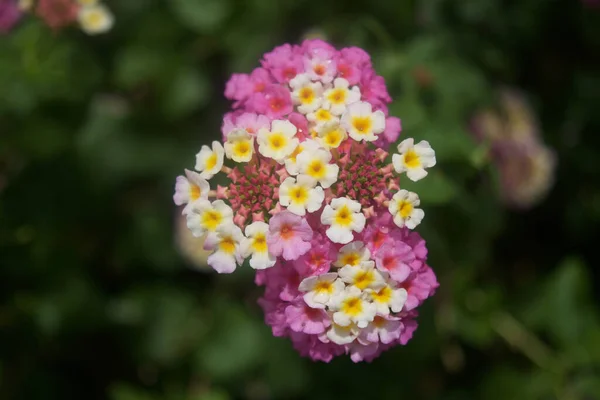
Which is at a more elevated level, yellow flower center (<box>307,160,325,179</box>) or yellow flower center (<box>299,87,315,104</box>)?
yellow flower center (<box>299,87,315,104</box>)

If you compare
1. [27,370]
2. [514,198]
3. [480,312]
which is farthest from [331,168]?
[27,370]

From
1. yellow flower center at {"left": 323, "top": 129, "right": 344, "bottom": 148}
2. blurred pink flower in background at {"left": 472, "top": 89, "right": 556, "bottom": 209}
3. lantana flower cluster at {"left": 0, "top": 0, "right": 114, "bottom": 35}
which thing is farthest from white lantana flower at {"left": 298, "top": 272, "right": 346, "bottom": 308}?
blurred pink flower in background at {"left": 472, "top": 89, "right": 556, "bottom": 209}

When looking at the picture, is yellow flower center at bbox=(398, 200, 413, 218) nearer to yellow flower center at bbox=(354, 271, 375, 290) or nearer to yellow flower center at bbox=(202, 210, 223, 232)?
yellow flower center at bbox=(354, 271, 375, 290)

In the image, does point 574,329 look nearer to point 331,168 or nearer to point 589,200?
point 589,200

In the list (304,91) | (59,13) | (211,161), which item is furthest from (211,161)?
(59,13)

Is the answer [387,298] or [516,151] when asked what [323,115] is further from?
[516,151]
